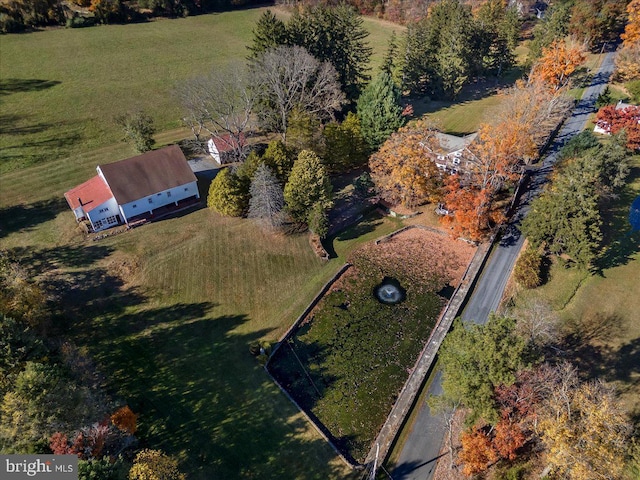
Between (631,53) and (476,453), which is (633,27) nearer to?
(631,53)

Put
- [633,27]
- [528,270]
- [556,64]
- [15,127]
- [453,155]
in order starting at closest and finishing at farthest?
1. [528,270]
2. [453,155]
3. [15,127]
4. [556,64]
5. [633,27]

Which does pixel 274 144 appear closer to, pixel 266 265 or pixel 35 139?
pixel 266 265

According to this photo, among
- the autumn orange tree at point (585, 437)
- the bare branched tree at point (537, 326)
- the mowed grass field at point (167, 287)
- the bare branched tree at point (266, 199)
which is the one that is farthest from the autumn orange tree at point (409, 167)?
the autumn orange tree at point (585, 437)

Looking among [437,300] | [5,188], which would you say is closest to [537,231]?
[437,300]

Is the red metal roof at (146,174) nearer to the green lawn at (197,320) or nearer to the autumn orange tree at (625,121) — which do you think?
the green lawn at (197,320)

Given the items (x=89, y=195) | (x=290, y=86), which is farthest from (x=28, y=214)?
(x=290, y=86)

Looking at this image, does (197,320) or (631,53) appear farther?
(631,53)

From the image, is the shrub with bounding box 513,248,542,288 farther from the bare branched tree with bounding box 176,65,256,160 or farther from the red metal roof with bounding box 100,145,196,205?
the red metal roof with bounding box 100,145,196,205
